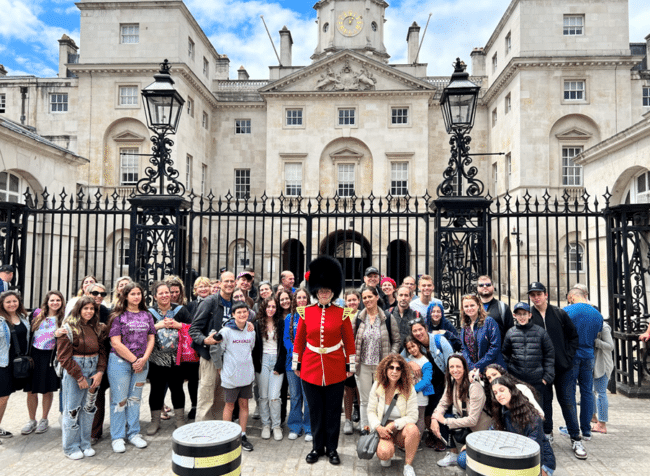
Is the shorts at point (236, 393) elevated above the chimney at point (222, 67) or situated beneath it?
situated beneath

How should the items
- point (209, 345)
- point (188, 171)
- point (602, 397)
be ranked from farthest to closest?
point (188, 171), point (602, 397), point (209, 345)

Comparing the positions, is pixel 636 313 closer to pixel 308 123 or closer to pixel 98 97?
pixel 308 123

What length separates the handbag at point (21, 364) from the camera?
5.62 meters

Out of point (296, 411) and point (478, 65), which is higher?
point (478, 65)

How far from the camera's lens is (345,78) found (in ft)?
99.2

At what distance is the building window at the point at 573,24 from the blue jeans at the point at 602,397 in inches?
1030

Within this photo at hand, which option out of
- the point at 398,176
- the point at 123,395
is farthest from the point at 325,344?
the point at 398,176

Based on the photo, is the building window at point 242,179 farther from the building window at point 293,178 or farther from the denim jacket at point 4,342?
the denim jacket at point 4,342

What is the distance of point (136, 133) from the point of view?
28141 mm

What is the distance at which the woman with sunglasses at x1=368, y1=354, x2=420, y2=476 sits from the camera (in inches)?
193

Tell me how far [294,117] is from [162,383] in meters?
26.6

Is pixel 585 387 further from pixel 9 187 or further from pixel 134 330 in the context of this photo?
pixel 9 187

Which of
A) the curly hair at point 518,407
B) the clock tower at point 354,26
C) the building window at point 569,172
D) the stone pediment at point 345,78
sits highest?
the clock tower at point 354,26

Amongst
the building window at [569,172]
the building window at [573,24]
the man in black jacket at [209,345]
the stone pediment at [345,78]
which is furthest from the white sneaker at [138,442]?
the building window at [573,24]
